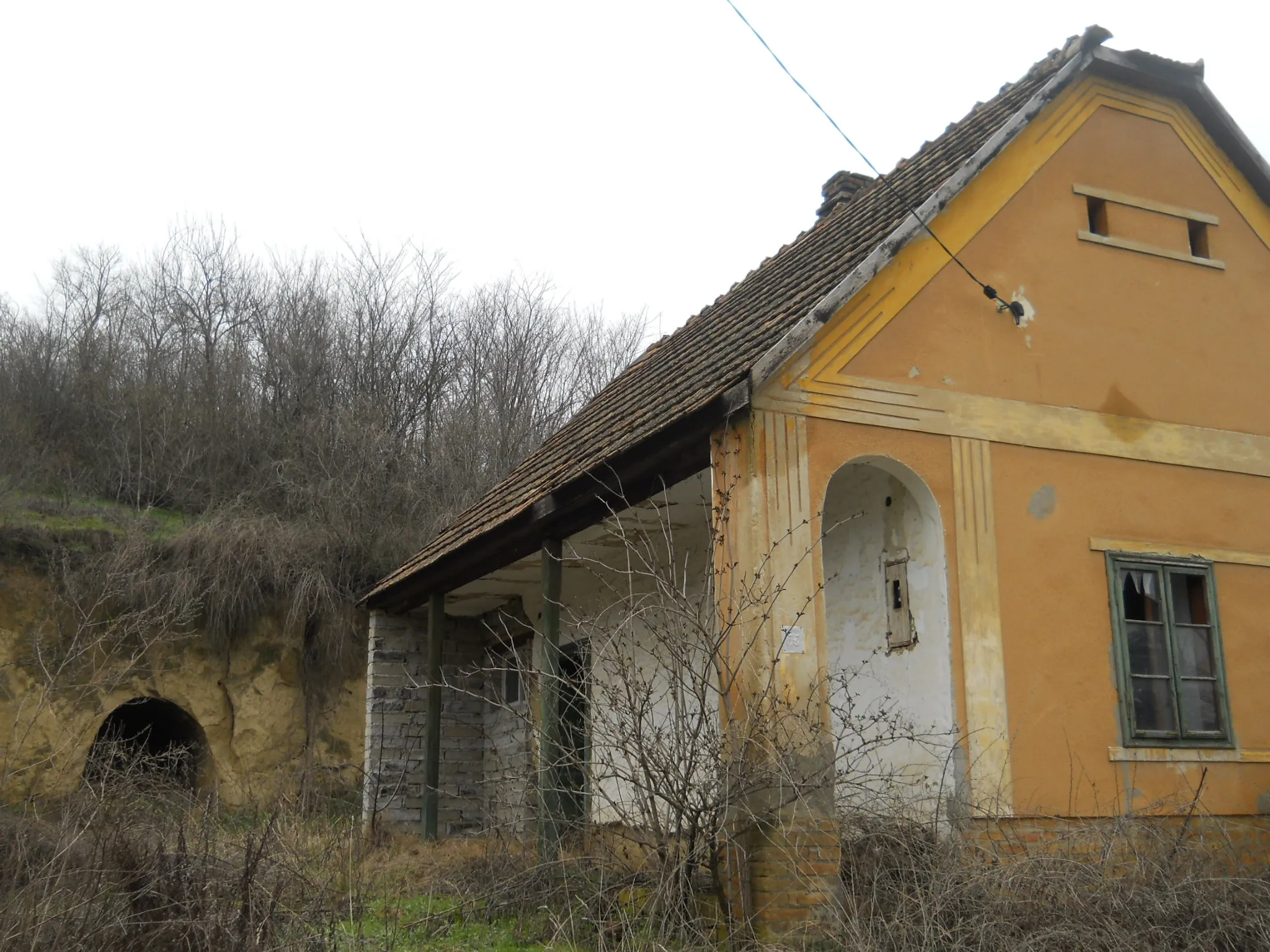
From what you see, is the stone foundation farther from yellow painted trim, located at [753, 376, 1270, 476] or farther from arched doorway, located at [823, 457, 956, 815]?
yellow painted trim, located at [753, 376, 1270, 476]

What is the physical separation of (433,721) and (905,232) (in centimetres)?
776

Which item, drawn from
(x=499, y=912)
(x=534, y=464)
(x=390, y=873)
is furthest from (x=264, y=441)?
(x=499, y=912)

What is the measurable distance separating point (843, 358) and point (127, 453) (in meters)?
15.5

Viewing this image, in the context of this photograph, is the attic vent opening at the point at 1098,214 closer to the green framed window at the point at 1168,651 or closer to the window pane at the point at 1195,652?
the green framed window at the point at 1168,651

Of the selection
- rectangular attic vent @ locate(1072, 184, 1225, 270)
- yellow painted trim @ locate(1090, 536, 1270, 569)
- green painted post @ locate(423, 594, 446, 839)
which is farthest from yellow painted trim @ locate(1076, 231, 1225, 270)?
green painted post @ locate(423, 594, 446, 839)

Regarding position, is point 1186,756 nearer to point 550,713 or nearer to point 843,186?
point 550,713

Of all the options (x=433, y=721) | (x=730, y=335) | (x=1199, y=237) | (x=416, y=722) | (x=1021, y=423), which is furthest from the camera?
(x=416, y=722)

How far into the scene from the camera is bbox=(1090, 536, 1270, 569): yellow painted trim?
9492 mm

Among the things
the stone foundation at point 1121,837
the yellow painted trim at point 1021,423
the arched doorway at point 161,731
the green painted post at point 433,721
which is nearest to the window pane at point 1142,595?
the yellow painted trim at point 1021,423

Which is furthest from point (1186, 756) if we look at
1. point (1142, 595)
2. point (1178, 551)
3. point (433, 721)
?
point (433, 721)

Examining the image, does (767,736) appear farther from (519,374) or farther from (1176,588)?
(519,374)

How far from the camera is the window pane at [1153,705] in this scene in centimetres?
929

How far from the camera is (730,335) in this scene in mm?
10289

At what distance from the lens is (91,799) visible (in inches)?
272
